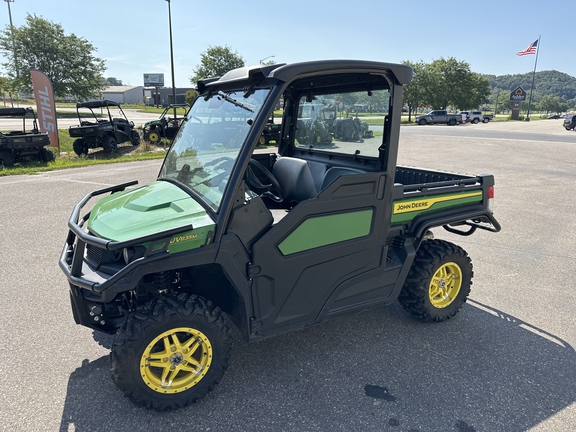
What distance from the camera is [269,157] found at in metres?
4.12

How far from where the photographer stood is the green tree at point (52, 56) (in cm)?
3747

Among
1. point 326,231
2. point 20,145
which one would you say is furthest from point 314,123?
point 20,145

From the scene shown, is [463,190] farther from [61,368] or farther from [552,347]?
[61,368]

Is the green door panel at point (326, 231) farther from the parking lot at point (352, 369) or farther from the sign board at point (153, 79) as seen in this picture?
the sign board at point (153, 79)

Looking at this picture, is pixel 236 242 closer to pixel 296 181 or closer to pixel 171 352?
pixel 171 352

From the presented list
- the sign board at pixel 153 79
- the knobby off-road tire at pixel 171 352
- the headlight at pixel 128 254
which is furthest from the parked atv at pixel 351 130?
the sign board at pixel 153 79

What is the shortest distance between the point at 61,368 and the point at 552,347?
12.7ft

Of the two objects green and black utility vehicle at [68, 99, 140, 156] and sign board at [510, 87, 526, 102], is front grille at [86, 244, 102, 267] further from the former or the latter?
sign board at [510, 87, 526, 102]

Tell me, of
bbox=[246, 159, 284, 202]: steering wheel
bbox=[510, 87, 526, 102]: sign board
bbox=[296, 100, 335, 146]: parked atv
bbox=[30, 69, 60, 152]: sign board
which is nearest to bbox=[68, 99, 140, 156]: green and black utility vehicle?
bbox=[30, 69, 60, 152]: sign board

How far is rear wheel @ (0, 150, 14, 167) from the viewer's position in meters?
12.6

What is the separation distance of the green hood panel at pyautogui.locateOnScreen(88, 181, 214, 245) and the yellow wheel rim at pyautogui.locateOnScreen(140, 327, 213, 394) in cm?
64

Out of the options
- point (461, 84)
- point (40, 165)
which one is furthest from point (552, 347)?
point (461, 84)

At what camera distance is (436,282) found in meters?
3.65

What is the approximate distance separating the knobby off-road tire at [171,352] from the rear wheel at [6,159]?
42.9ft
